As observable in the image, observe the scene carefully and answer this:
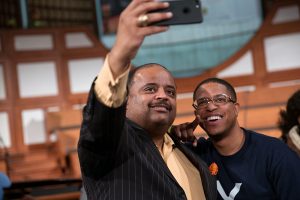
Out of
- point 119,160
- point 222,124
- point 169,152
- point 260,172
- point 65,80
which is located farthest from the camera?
point 65,80

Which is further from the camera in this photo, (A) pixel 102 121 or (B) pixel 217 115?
(B) pixel 217 115

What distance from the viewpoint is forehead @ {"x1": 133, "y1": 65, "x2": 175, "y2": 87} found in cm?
136

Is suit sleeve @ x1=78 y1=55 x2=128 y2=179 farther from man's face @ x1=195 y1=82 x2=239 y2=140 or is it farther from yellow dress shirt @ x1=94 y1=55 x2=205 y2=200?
man's face @ x1=195 y1=82 x2=239 y2=140

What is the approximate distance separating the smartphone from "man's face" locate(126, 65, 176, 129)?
0.39m

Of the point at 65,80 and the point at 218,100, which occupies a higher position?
the point at 65,80

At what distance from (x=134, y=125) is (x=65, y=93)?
→ 17.9ft

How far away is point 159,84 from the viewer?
1.36m

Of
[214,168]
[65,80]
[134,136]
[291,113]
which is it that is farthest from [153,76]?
[65,80]

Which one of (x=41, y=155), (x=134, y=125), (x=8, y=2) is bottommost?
(x=41, y=155)

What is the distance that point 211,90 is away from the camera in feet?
5.55

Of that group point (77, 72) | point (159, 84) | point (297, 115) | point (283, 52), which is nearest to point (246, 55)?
point (283, 52)

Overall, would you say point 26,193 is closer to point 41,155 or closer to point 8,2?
point 41,155

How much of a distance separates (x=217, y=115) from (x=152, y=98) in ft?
1.39

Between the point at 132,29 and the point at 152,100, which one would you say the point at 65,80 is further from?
the point at 132,29
